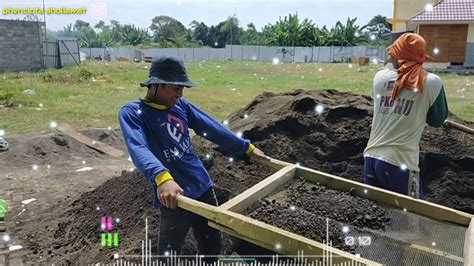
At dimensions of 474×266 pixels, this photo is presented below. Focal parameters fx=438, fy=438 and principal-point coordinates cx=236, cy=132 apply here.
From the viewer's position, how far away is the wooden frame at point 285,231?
205 cm

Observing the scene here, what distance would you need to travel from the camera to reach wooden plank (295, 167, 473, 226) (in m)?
2.51

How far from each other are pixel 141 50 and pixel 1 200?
39.7 meters

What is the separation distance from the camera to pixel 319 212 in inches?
109

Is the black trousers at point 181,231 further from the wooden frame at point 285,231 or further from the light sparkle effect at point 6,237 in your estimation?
the light sparkle effect at point 6,237

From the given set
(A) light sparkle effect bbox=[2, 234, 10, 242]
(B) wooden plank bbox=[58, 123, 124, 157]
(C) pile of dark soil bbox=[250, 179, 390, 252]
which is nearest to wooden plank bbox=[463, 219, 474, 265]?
(C) pile of dark soil bbox=[250, 179, 390, 252]

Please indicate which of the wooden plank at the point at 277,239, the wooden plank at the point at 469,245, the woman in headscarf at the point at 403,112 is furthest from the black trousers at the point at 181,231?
the wooden plank at the point at 469,245

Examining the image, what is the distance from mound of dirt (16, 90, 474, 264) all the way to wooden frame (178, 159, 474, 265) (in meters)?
0.31

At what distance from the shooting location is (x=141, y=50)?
143ft

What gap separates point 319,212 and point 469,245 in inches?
33.9

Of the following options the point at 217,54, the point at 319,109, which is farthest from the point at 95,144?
the point at 217,54

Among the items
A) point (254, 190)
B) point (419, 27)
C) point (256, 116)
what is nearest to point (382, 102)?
point (254, 190)

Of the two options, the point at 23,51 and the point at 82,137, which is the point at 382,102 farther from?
the point at 23,51

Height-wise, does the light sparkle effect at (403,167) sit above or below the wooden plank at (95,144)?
above

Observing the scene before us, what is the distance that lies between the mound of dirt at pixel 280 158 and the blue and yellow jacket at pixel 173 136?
0.70 m
